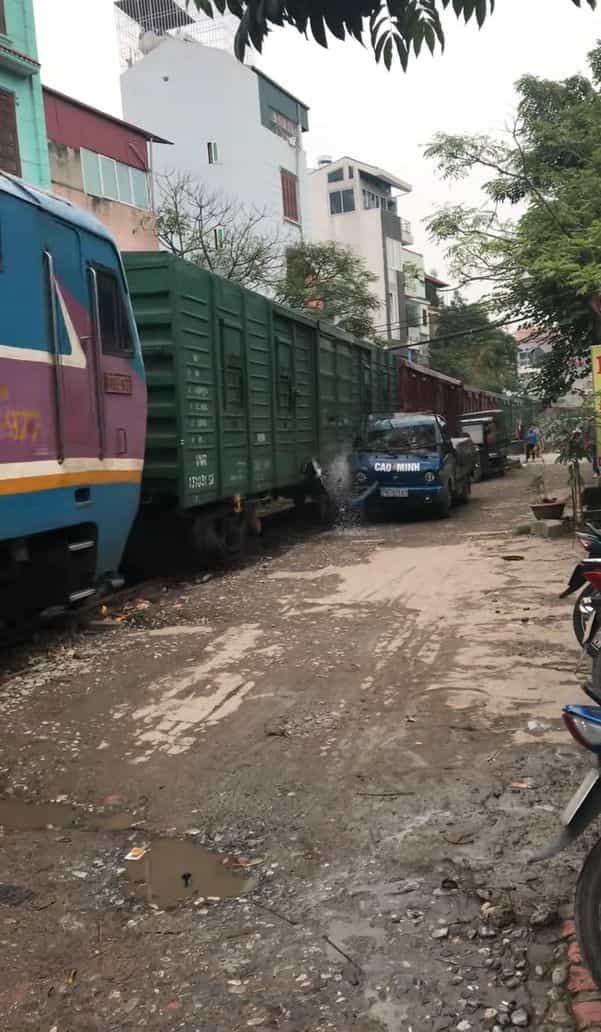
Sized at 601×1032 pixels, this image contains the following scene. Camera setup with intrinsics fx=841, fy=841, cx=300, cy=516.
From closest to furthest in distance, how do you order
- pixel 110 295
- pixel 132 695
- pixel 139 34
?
pixel 132 695, pixel 110 295, pixel 139 34

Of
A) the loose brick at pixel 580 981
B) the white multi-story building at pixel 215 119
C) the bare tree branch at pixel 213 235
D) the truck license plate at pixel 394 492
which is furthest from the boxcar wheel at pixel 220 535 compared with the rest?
the white multi-story building at pixel 215 119

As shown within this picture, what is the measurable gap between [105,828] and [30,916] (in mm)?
686

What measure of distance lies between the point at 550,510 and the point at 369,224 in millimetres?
36390

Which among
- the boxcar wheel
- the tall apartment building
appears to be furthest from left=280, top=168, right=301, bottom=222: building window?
the boxcar wheel

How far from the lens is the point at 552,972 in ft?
8.30

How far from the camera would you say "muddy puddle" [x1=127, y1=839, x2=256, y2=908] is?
3084 millimetres

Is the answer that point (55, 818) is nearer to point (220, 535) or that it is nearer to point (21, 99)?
point (220, 535)

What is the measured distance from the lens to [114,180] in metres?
21.9

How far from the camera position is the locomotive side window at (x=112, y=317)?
654cm

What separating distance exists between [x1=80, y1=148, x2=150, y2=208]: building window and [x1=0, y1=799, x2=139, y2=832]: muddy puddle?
19946 millimetres

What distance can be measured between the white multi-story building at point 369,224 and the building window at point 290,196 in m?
9.88

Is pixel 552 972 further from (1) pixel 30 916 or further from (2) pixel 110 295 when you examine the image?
(2) pixel 110 295

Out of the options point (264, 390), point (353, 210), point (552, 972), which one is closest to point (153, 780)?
point (552, 972)

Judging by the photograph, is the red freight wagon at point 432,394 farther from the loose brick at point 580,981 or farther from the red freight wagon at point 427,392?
the loose brick at point 580,981
